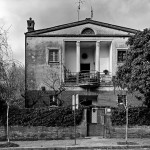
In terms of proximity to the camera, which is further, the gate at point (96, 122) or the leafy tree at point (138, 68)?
the gate at point (96, 122)

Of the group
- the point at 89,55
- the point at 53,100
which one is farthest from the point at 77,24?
the point at 53,100

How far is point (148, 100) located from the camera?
2061cm

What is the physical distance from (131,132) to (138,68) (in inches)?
174

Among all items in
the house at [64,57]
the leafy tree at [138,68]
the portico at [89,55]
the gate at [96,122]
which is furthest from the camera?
the portico at [89,55]

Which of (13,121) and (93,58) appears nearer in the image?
(13,121)

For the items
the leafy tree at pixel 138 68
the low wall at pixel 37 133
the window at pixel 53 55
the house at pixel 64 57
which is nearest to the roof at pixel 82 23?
the house at pixel 64 57

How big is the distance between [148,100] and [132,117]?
156 centimetres

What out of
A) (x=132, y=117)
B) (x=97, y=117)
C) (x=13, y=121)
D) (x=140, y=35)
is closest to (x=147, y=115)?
(x=132, y=117)

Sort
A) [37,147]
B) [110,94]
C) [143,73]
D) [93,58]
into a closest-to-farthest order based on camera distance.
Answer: [37,147] → [143,73] → [110,94] → [93,58]

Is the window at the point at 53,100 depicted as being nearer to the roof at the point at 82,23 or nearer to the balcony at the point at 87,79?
the balcony at the point at 87,79

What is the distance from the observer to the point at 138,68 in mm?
19266

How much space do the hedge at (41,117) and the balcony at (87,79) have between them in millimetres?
9065

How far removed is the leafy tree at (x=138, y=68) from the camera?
62.1 feet

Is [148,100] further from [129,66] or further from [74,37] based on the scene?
[74,37]
